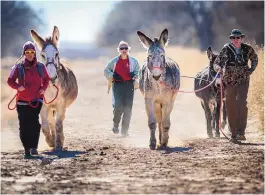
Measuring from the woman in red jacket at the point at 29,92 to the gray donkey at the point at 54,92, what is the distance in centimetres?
50

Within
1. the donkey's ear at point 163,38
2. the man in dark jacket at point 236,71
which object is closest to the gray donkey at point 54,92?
the donkey's ear at point 163,38

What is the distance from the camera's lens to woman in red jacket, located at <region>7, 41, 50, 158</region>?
36.6 feet

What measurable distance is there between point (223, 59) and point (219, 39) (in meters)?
38.8

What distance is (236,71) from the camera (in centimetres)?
1291

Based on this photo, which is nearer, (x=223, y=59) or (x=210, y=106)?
(x=223, y=59)

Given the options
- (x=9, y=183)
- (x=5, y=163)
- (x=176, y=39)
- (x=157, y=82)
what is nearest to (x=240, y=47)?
(x=157, y=82)

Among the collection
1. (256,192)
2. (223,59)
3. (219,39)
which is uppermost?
(219,39)

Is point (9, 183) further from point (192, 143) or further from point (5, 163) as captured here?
point (192, 143)

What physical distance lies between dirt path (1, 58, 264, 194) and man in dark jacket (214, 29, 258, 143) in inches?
22.8

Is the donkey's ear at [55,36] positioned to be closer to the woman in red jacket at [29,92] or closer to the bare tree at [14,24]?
the woman in red jacket at [29,92]

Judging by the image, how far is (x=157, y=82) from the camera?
1252cm

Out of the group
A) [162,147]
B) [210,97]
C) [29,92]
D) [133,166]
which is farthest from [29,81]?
[210,97]

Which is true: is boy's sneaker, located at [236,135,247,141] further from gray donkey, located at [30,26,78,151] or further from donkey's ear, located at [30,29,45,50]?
donkey's ear, located at [30,29,45,50]


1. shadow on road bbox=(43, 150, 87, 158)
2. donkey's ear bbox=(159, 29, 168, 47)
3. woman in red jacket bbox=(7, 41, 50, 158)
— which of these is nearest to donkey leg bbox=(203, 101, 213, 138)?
donkey's ear bbox=(159, 29, 168, 47)
